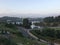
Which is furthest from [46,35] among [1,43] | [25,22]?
[1,43]

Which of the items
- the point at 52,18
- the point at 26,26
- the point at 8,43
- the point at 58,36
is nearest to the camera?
the point at 8,43

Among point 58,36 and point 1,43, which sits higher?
point 1,43

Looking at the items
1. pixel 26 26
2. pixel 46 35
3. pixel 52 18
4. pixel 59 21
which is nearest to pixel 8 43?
pixel 46 35

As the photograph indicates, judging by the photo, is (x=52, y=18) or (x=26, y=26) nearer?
(x=26, y=26)

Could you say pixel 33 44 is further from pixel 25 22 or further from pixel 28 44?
pixel 25 22

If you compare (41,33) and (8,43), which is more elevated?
(8,43)

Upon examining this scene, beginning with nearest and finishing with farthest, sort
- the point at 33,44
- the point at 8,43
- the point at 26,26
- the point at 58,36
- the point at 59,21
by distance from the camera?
the point at 8,43, the point at 33,44, the point at 58,36, the point at 26,26, the point at 59,21

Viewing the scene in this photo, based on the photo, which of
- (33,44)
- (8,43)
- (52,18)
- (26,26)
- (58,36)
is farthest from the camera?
(52,18)

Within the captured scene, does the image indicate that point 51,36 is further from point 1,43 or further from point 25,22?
point 1,43

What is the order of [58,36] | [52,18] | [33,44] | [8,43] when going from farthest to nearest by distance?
1. [52,18]
2. [58,36]
3. [33,44]
4. [8,43]
